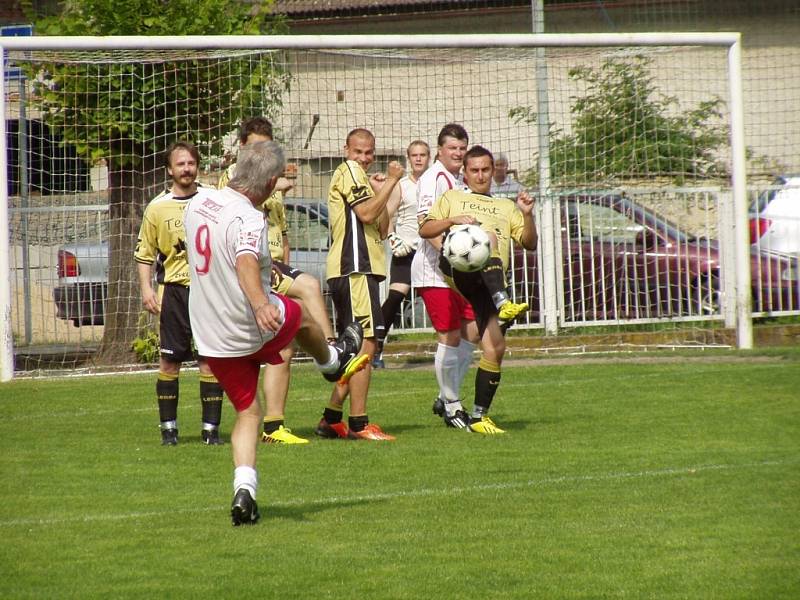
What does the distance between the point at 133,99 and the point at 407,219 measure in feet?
11.9

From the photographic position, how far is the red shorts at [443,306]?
10852 mm

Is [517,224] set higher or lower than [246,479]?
higher

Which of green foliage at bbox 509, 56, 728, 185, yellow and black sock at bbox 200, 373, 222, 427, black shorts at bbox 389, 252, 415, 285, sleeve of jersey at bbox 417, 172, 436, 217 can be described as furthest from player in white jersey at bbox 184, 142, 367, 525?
green foliage at bbox 509, 56, 728, 185

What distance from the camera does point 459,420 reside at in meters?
10.7

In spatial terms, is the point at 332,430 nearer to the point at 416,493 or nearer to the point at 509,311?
the point at 509,311

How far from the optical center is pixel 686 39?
16219 mm

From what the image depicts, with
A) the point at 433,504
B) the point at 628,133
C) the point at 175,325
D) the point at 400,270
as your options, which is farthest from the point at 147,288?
the point at 628,133

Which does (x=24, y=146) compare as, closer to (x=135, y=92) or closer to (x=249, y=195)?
(x=135, y=92)

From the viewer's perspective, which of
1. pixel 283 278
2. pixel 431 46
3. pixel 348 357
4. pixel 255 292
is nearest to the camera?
pixel 255 292

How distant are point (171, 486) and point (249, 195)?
2154 mm

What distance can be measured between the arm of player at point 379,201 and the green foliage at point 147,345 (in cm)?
625

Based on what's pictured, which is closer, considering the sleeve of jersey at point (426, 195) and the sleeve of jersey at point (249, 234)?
the sleeve of jersey at point (249, 234)

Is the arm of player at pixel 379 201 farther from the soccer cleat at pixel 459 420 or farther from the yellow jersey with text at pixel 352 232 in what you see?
the soccer cleat at pixel 459 420

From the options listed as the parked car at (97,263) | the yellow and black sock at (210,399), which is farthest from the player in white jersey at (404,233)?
the yellow and black sock at (210,399)
